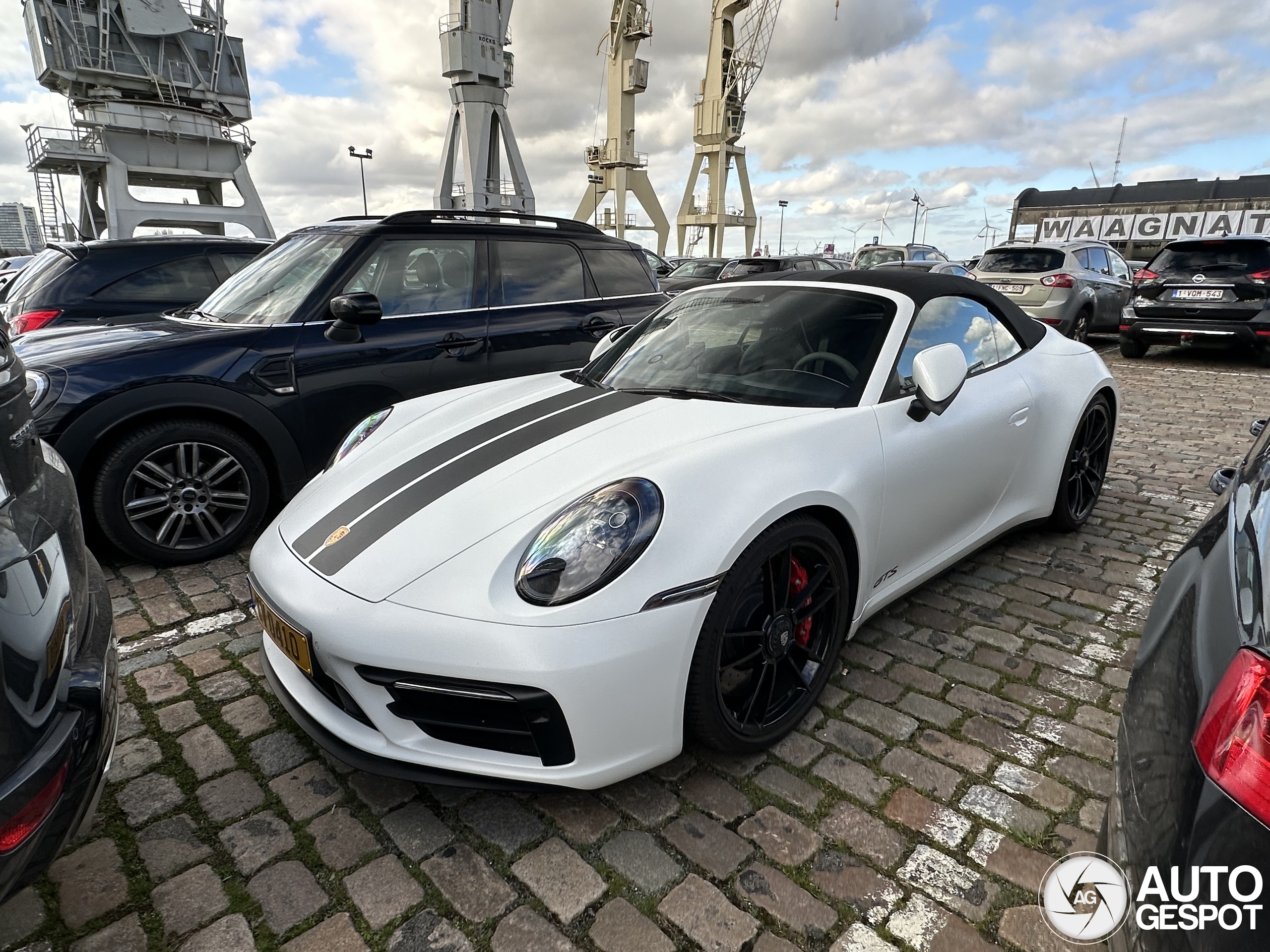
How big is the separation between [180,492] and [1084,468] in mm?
4631

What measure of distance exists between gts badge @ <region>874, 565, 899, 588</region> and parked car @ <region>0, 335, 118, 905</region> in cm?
223

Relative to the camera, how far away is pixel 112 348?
3.49m

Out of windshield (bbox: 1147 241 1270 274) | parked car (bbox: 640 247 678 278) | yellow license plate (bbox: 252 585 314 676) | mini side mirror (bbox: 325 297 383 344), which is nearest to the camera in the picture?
yellow license plate (bbox: 252 585 314 676)

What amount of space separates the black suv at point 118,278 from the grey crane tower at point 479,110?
69.3 feet

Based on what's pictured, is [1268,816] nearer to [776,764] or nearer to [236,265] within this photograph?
[776,764]

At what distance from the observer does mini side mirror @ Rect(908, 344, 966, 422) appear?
8.09 ft

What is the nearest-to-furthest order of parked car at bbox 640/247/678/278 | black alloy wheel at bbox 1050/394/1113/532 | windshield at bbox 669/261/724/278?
1. black alloy wheel at bbox 1050/394/1113/532
2. windshield at bbox 669/261/724/278
3. parked car at bbox 640/247/678/278

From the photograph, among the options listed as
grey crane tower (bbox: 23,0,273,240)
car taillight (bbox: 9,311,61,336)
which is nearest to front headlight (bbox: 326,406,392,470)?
car taillight (bbox: 9,311,61,336)

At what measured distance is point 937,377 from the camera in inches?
97.3

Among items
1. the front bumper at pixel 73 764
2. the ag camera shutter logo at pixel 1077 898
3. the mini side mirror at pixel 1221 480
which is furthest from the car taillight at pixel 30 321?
the mini side mirror at pixel 1221 480

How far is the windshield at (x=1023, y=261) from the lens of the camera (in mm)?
10484

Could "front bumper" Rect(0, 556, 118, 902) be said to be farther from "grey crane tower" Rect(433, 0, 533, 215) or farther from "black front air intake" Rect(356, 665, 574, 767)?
"grey crane tower" Rect(433, 0, 533, 215)

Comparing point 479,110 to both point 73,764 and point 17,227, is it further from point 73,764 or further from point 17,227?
point 17,227

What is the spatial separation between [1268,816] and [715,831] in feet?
4.34
